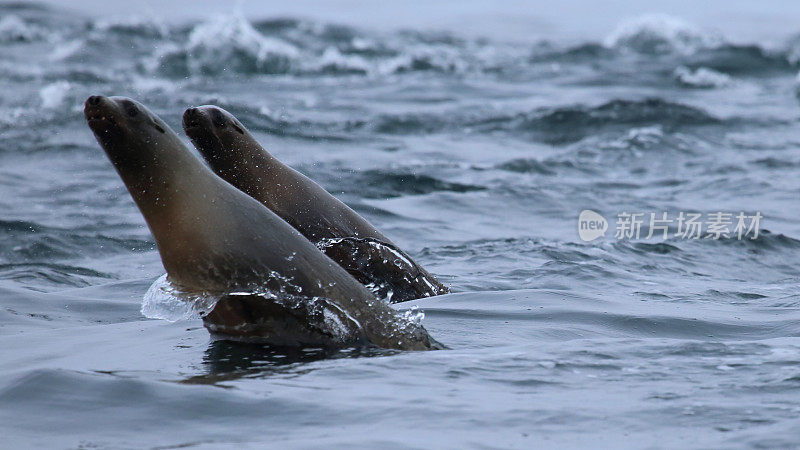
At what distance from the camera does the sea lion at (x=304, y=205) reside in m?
6.25

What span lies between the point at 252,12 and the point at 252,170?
25.1 m

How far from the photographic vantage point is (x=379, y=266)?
6.40 metres

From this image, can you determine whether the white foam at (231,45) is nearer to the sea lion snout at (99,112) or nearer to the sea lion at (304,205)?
the sea lion at (304,205)

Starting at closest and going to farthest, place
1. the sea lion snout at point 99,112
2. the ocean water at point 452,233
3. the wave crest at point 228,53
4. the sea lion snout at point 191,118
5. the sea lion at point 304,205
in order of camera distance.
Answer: the ocean water at point 452,233 < the sea lion snout at point 99,112 < the sea lion snout at point 191,118 < the sea lion at point 304,205 < the wave crest at point 228,53

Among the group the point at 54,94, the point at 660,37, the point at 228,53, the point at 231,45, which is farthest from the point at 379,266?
the point at 660,37

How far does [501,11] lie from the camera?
114 feet

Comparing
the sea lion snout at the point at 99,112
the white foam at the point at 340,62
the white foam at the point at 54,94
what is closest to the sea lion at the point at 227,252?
the sea lion snout at the point at 99,112

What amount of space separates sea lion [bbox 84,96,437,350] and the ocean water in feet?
0.52

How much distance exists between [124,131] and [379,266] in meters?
1.64

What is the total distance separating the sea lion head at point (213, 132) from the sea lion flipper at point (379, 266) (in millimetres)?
688

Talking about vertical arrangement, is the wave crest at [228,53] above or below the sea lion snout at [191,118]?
above

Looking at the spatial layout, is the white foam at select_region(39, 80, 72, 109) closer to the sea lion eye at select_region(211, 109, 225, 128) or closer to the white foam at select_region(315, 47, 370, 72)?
the white foam at select_region(315, 47, 370, 72)

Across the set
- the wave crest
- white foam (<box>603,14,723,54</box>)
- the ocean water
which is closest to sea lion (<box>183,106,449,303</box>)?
the ocean water

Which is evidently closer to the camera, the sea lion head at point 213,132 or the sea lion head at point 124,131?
the sea lion head at point 124,131
